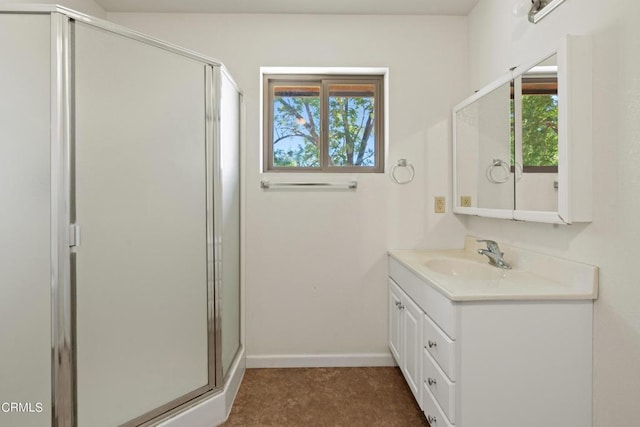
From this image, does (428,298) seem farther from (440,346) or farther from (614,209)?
(614,209)

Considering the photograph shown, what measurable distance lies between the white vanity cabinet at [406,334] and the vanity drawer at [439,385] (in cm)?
9

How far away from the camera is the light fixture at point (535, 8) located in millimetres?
1410

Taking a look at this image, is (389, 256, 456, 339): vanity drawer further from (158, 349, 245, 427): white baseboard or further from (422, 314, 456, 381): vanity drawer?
(158, 349, 245, 427): white baseboard

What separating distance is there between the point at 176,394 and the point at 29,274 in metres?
0.84

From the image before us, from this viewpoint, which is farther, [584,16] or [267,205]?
[267,205]

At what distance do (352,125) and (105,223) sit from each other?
1.67 meters

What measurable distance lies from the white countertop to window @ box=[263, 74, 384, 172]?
0.95 metres

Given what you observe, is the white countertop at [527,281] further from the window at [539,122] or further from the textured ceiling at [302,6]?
the textured ceiling at [302,6]

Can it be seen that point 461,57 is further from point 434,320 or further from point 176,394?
point 176,394

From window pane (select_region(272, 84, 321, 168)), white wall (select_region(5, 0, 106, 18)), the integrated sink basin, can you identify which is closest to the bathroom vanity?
the integrated sink basin

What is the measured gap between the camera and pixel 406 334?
1.78m

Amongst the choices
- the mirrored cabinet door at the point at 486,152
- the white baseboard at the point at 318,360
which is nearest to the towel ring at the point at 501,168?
the mirrored cabinet door at the point at 486,152

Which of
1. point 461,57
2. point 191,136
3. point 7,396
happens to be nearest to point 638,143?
point 461,57

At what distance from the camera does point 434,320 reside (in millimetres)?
1374
